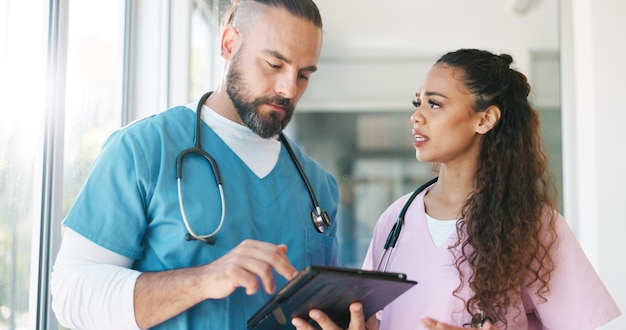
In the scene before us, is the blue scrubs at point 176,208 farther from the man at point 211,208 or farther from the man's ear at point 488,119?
the man's ear at point 488,119

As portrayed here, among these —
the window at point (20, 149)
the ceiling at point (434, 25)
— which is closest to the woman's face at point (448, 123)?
the window at point (20, 149)

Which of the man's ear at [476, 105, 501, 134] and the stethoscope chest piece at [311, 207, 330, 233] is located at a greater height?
the man's ear at [476, 105, 501, 134]

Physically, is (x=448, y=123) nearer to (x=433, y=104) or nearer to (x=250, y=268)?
(x=433, y=104)

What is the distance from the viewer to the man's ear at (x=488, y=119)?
5.18 ft

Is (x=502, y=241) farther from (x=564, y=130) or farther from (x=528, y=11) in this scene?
(x=528, y=11)

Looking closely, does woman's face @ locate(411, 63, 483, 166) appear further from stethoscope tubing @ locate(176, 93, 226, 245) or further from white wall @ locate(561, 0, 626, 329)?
white wall @ locate(561, 0, 626, 329)

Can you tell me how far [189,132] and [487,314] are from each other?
2.27ft

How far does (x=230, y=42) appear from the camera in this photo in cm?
141

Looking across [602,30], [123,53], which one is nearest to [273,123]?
[123,53]

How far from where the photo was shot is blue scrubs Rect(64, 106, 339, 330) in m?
1.19

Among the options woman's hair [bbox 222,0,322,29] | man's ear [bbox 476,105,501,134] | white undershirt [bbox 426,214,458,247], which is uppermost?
woman's hair [bbox 222,0,322,29]

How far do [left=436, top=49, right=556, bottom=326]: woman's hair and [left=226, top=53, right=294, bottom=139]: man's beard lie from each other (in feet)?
1.52

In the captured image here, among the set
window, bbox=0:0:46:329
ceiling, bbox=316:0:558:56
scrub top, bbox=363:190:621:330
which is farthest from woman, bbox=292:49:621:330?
ceiling, bbox=316:0:558:56

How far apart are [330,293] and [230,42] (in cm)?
60
